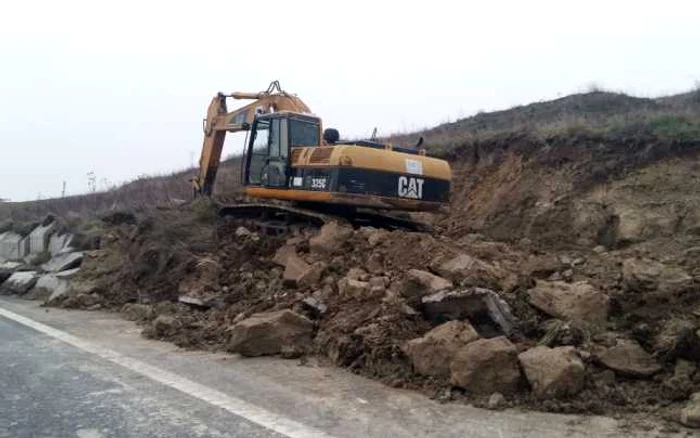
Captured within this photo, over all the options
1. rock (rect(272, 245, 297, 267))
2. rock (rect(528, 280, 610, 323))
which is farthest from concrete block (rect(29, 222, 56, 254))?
rock (rect(528, 280, 610, 323))

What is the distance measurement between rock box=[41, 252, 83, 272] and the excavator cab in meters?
4.30

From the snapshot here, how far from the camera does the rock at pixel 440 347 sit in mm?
6438

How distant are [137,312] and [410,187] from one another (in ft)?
16.5

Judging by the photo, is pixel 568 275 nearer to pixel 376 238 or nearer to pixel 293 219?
→ pixel 376 238

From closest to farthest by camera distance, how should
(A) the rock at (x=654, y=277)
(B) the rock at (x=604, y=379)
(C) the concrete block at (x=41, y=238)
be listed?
(B) the rock at (x=604, y=379), (A) the rock at (x=654, y=277), (C) the concrete block at (x=41, y=238)

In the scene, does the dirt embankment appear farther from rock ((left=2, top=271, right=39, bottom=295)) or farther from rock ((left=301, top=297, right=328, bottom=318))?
rock ((left=2, top=271, right=39, bottom=295))

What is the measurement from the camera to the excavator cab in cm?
1290

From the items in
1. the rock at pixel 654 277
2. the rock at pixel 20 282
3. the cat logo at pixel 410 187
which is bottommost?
the rock at pixel 20 282

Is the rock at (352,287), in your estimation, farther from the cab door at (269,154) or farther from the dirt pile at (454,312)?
the cab door at (269,154)

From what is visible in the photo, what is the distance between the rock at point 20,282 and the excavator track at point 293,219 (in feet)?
14.1

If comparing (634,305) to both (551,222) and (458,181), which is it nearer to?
(551,222)

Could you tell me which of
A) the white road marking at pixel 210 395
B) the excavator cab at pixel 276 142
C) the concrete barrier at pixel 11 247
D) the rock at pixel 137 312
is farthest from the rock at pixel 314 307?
the concrete barrier at pixel 11 247

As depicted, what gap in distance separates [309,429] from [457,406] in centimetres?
140

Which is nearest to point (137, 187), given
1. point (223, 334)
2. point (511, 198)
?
point (511, 198)
